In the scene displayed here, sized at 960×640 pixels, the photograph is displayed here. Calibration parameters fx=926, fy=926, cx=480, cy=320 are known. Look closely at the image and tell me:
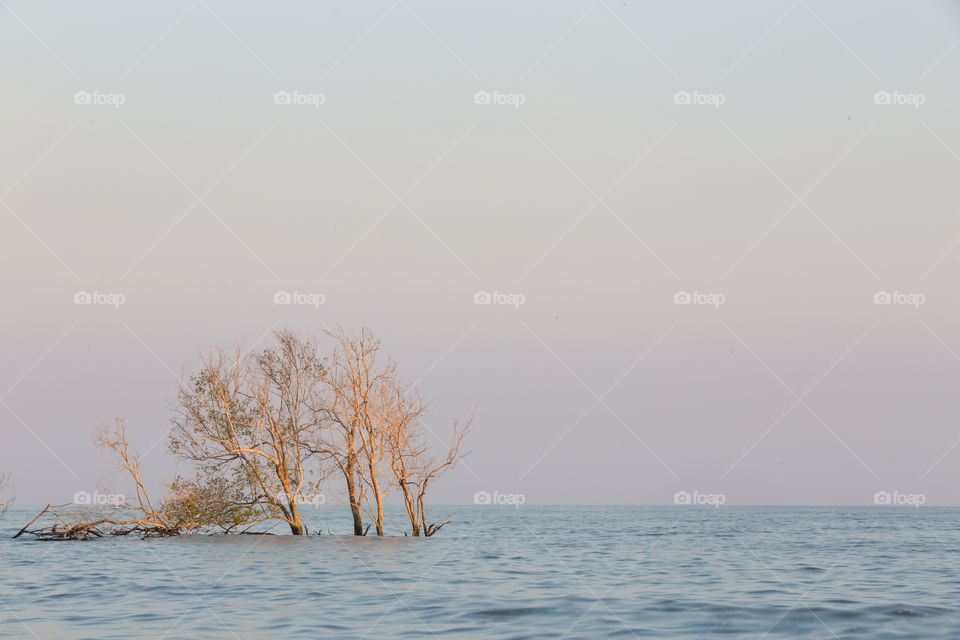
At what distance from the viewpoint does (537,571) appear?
28078mm

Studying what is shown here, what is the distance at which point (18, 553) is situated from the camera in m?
32.0

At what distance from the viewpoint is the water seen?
17.9m

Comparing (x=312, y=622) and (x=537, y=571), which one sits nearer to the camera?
(x=312, y=622)

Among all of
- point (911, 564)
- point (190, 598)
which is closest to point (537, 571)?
point (190, 598)

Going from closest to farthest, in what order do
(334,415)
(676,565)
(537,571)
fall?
(537,571) → (676,565) → (334,415)

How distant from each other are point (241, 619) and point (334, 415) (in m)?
15.2

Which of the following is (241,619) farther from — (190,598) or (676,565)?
(676,565)

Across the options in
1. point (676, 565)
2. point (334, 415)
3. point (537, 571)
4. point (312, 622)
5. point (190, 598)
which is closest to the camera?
point (312, 622)

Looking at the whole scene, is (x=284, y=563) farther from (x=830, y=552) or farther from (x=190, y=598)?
(x=830, y=552)

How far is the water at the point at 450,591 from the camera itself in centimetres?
1791

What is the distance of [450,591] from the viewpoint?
2270 centimetres

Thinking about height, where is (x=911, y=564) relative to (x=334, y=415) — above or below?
below

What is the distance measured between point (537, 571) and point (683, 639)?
447 inches

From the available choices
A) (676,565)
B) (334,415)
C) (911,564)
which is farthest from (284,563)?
(911,564)
